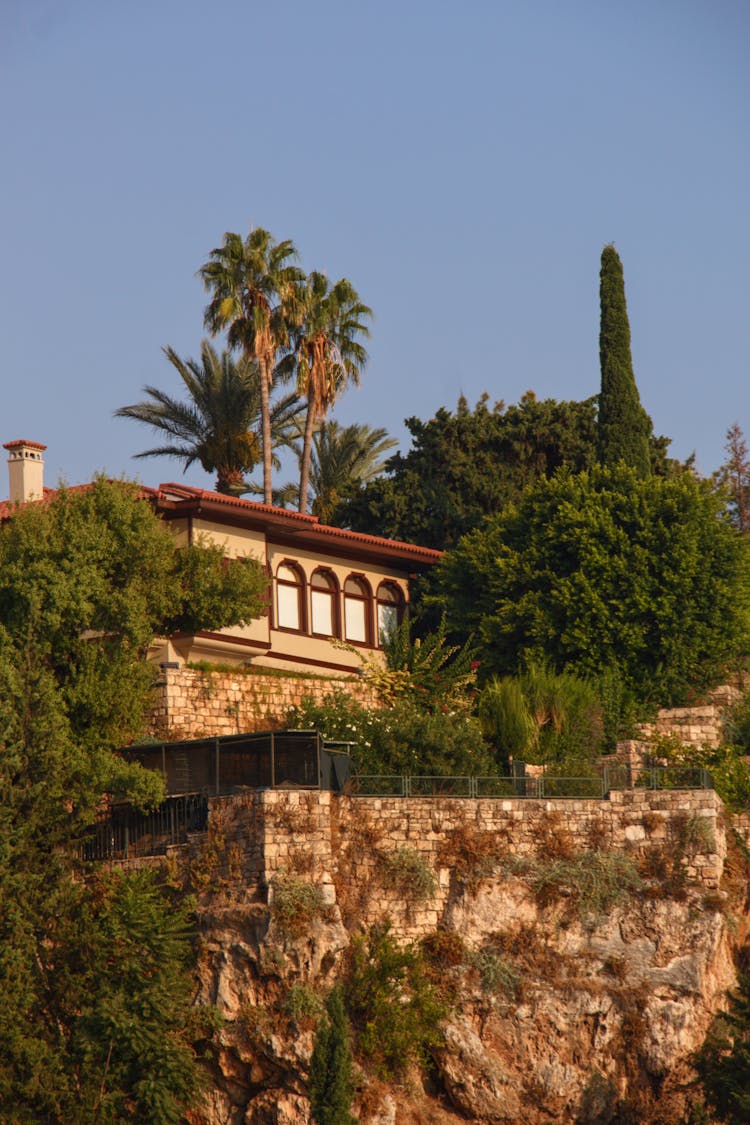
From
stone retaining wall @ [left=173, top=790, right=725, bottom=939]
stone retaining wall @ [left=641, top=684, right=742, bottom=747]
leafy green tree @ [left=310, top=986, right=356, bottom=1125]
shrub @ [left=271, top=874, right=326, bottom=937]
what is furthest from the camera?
stone retaining wall @ [left=641, top=684, right=742, bottom=747]

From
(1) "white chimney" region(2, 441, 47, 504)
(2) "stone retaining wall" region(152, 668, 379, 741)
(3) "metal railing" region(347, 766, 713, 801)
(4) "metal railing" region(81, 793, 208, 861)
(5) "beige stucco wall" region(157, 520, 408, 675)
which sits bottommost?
(4) "metal railing" region(81, 793, 208, 861)

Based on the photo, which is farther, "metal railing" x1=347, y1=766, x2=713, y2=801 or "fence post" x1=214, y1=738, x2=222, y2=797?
"metal railing" x1=347, y1=766, x2=713, y2=801

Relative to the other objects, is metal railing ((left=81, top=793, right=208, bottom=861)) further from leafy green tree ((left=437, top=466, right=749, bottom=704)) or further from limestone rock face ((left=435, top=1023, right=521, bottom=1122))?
leafy green tree ((left=437, top=466, right=749, bottom=704))

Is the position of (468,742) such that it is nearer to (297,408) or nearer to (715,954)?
(715,954)

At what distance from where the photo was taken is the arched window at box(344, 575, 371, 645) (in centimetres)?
5659

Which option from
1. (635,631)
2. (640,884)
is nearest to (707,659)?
(635,631)

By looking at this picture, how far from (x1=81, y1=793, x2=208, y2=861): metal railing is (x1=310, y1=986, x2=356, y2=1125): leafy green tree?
580 centimetres

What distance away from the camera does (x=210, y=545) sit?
1941 inches

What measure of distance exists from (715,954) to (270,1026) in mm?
9394

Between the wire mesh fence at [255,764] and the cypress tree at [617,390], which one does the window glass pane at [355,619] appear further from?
the wire mesh fence at [255,764]

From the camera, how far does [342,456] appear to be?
68.2m

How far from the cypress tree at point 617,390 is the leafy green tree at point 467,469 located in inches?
154

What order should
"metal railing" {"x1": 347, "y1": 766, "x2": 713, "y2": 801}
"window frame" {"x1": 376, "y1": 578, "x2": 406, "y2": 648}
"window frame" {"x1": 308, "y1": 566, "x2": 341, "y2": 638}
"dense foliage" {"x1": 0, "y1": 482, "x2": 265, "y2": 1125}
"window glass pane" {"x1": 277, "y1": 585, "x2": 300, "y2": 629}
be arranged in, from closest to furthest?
"dense foliage" {"x1": 0, "y1": 482, "x2": 265, "y2": 1125}
"metal railing" {"x1": 347, "y1": 766, "x2": 713, "y2": 801}
"window glass pane" {"x1": 277, "y1": 585, "x2": 300, "y2": 629}
"window frame" {"x1": 308, "y1": 566, "x2": 341, "y2": 638}
"window frame" {"x1": 376, "y1": 578, "x2": 406, "y2": 648}

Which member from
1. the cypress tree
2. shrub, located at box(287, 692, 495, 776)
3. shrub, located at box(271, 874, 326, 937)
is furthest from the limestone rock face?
the cypress tree
